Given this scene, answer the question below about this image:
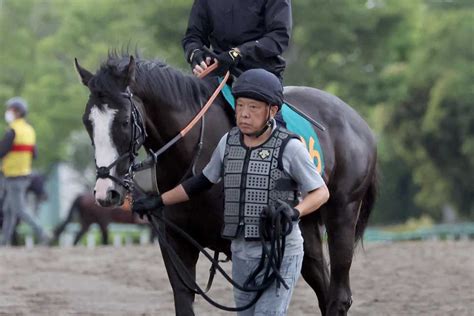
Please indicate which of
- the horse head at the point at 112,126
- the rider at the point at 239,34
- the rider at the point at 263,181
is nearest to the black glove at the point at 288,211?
the rider at the point at 263,181

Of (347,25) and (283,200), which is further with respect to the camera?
(347,25)

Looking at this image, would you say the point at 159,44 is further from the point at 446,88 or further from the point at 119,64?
the point at 119,64

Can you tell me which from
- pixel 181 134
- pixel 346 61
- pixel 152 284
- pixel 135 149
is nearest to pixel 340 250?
pixel 181 134

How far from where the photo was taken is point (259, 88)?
5.61 meters

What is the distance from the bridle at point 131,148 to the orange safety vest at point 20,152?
32.9 feet

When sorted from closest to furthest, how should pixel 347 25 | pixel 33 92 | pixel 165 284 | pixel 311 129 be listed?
pixel 311 129 < pixel 165 284 < pixel 347 25 < pixel 33 92

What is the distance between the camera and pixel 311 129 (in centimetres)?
764

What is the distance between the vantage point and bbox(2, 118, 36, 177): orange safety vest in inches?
641

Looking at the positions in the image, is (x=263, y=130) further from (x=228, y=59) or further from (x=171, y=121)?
(x=228, y=59)

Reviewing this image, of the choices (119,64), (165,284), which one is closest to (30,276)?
(165,284)

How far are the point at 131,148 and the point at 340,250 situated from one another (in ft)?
7.13

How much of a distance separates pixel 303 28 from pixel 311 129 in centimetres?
2605

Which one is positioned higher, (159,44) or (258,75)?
(159,44)

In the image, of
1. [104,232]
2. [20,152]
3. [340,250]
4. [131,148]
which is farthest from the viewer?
[104,232]
